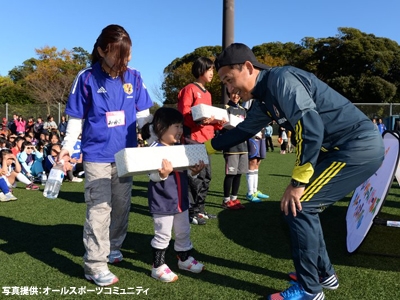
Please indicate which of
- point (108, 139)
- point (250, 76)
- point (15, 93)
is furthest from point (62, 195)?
point (15, 93)

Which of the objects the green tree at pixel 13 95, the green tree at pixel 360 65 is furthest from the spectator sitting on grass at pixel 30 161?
the green tree at pixel 13 95

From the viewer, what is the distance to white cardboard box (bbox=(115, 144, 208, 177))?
2469 mm

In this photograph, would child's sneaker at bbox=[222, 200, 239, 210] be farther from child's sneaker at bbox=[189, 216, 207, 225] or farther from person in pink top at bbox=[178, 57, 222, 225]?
child's sneaker at bbox=[189, 216, 207, 225]

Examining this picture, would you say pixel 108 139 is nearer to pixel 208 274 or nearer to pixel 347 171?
pixel 208 274

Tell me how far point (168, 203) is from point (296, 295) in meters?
1.16

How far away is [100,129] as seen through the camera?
2.80 meters

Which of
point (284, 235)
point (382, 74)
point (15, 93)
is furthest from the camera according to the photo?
point (15, 93)

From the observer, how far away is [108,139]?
2.82 meters

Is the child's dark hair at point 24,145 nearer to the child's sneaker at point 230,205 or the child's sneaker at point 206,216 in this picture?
the child's sneaker at point 230,205

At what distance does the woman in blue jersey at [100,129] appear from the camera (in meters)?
2.76

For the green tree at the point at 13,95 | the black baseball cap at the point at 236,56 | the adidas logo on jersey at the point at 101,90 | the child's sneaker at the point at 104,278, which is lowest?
the child's sneaker at the point at 104,278

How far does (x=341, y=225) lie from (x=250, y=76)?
272 cm

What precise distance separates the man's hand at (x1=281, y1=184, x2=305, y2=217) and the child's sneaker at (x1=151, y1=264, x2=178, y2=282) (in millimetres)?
1129

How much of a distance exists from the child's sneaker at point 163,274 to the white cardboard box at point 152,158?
0.83 metres
